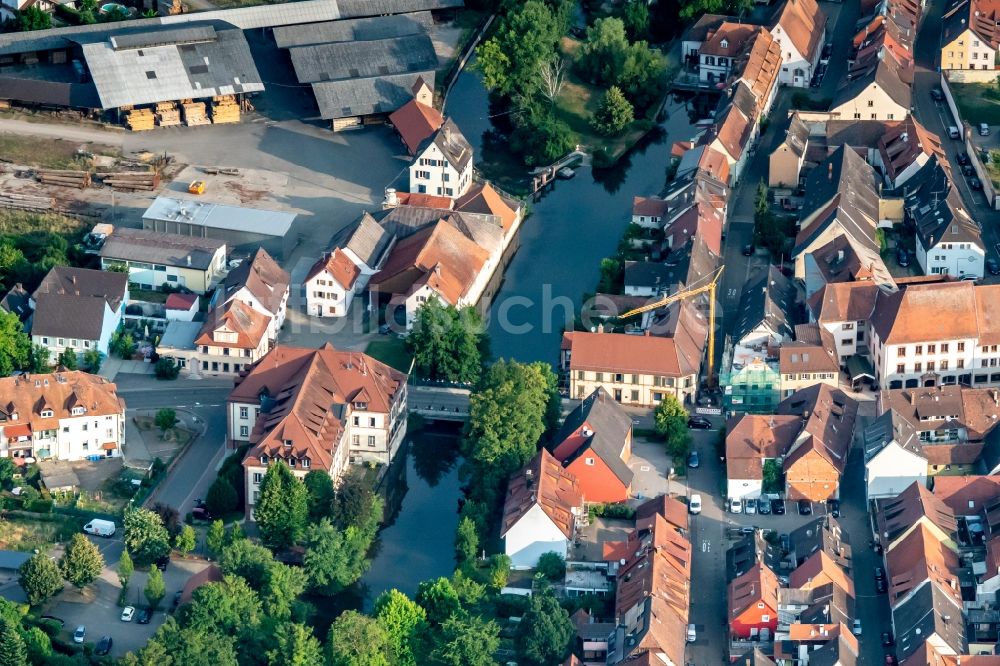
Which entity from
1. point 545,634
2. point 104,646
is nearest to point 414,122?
point 104,646

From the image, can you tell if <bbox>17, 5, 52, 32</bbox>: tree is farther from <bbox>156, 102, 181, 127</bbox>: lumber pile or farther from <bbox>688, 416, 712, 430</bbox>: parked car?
<bbox>688, 416, 712, 430</bbox>: parked car

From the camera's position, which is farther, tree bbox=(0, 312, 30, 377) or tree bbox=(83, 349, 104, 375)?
tree bbox=(83, 349, 104, 375)

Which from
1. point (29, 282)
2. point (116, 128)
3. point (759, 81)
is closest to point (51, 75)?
point (116, 128)

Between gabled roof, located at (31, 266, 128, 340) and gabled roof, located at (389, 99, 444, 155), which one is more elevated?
gabled roof, located at (389, 99, 444, 155)

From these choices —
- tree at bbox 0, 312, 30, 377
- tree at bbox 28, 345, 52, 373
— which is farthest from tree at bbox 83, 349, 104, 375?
tree at bbox 0, 312, 30, 377

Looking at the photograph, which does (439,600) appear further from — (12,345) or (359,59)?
(359,59)

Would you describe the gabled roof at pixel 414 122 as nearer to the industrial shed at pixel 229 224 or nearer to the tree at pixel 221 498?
the industrial shed at pixel 229 224
